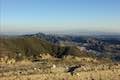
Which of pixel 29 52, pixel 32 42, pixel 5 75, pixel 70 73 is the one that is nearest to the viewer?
pixel 5 75

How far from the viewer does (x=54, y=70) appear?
24.4 meters

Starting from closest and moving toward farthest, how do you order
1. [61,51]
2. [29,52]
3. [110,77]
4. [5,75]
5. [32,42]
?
[5,75] < [110,77] < [29,52] < [61,51] < [32,42]

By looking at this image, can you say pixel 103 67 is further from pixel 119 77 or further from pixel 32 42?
pixel 32 42

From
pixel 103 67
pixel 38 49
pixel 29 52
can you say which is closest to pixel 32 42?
pixel 38 49

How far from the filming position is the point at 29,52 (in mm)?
61875

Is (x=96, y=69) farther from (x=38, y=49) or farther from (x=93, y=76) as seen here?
(x=38, y=49)

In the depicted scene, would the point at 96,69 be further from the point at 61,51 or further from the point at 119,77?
the point at 61,51

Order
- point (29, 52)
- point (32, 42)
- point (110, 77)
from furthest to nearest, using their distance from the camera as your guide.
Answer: point (32, 42) < point (29, 52) < point (110, 77)

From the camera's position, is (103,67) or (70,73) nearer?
(70,73)

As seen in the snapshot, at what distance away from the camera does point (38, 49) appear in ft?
218

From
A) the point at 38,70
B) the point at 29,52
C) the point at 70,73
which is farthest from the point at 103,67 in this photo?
the point at 29,52

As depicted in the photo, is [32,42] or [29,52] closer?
[29,52]

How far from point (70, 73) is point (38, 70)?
2530mm

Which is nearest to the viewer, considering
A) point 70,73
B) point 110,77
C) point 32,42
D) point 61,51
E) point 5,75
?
point 5,75
